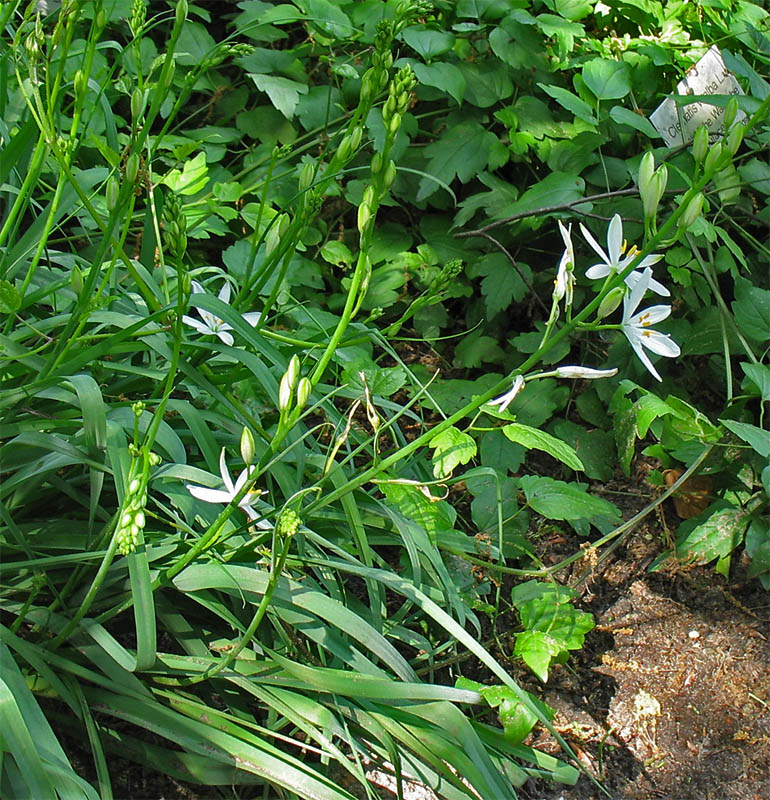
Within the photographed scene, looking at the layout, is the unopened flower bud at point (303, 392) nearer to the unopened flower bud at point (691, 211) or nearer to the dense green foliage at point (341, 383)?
the dense green foliage at point (341, 383)

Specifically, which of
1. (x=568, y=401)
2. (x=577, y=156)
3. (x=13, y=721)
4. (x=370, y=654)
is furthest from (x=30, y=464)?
(x=577, y=156)

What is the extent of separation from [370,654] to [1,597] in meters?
0.60

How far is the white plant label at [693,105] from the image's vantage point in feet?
6.76

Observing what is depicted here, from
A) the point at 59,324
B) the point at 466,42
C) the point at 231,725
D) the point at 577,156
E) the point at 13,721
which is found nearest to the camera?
the point at 13,721

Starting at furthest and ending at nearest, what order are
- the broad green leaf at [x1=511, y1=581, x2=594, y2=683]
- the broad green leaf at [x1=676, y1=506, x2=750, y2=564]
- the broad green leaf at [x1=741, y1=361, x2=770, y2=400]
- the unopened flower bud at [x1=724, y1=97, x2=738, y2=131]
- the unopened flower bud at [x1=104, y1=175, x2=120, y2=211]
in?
Result: the broad green leaf at [x1=676, y1=506, x2=750, y2=564] → the broad green leaf at [x1=741, y1=361, x2=770, y2=400] → the broad green leaf at [x1=511, y1=581, x2=594, y2=683] → the unopened flower bud at [x1=104, y1=175, x2=120, y2=211] → the unopened flower bud at [x1=724, y1=97, x2=738, y2=131]

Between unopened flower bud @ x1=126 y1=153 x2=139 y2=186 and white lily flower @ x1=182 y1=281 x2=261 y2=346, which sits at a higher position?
unopened flower bud @ x1=126 y1=153 x2=139 y2=186

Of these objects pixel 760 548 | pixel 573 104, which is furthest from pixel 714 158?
pixel 573 104

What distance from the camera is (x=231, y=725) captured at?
1270 millimetres

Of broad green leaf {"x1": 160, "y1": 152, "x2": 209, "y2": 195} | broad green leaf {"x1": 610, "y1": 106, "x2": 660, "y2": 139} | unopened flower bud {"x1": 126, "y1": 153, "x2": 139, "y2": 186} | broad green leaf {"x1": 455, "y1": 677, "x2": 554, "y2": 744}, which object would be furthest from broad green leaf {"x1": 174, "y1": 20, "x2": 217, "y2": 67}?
broad green leaf {"x1": 455, "y1": 677, "x2": 554, "y2": 744}

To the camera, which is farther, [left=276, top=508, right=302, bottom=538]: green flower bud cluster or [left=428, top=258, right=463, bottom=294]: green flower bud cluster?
[left=428, top=258, right=463, bottom=294]: green flower bud cluster

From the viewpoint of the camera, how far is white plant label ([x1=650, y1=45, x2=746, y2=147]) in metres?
2.06

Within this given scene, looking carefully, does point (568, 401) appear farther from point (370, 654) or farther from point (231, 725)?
point (231, 725)

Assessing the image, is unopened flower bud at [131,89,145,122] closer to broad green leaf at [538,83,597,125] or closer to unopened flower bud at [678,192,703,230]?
unopened flower bud at [678,192,703,230]

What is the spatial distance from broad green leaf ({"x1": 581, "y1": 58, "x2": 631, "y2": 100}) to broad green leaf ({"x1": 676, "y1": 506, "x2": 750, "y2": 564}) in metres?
1.02
